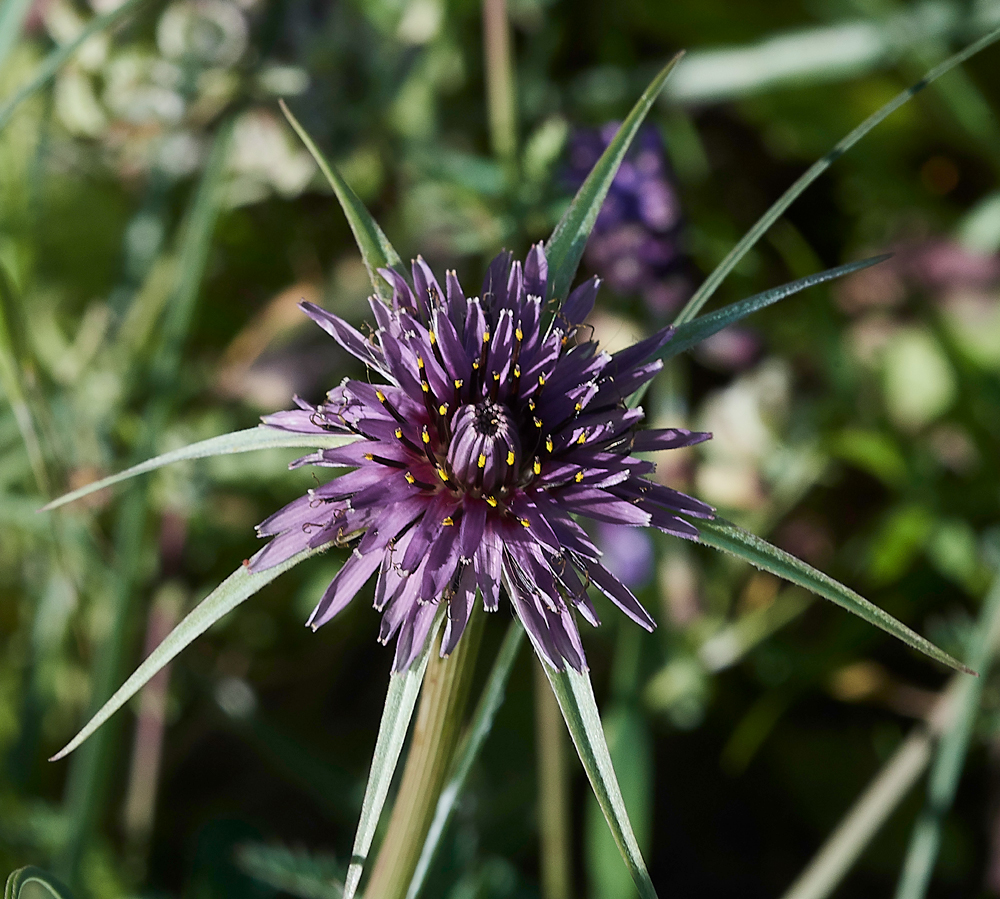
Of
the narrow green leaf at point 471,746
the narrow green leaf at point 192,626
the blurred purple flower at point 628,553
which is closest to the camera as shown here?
the narrow green leaf at point 192,626

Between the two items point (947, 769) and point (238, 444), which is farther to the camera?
point (947, 769)

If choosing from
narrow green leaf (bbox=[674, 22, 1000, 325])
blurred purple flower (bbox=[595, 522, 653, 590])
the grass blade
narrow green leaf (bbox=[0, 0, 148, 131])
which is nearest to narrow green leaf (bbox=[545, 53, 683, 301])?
narrow green leaf (bbox=[674, 22, 1000, 325])

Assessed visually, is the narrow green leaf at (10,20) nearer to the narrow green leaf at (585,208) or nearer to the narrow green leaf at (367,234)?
the narrow green leaf at (367,234)

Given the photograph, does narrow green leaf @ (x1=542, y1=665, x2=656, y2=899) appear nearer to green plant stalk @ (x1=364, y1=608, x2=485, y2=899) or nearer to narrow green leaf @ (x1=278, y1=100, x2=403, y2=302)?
green plant stalk @ (x1=364, y1=608, x2=485, y2=899)

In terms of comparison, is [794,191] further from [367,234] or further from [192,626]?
[192,626]

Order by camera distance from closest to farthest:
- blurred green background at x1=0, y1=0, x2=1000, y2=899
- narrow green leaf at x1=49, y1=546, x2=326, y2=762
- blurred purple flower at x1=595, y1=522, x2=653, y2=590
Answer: narrow green leaf at x1=49, y1=546, x2=326, y2=762 < blurred green background at x1=0, y1=0, x2=1000, y2=899 < blurred purple flower at x1=595, y1=522, x2=653, y2=590

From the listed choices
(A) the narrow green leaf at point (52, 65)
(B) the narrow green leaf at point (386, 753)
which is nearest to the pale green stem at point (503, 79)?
(A) the narrow green leaf at point (52, 65)

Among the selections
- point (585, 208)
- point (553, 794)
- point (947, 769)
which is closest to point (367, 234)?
point (585, 208)
